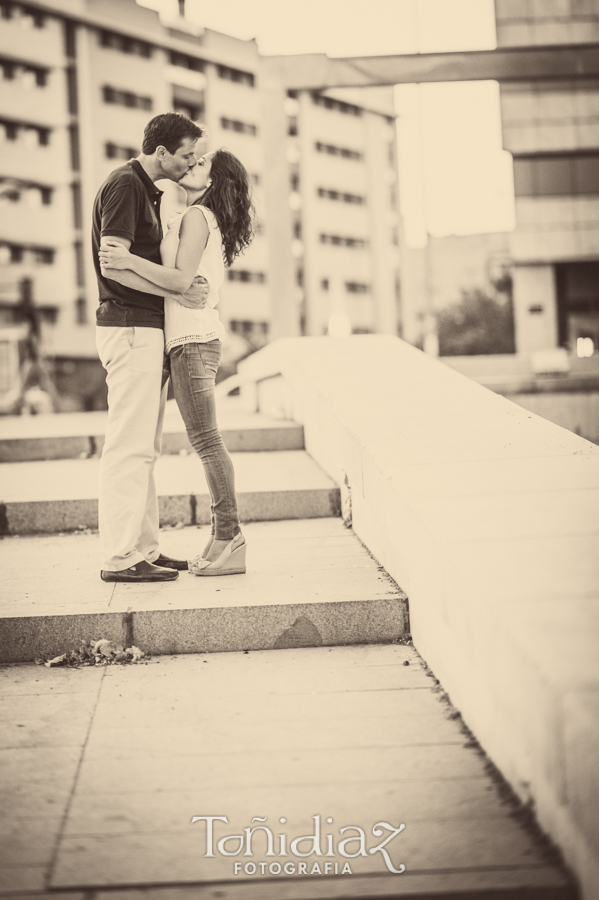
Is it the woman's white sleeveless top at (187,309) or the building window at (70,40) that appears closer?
the woman's white sleeveless top at (187,309)

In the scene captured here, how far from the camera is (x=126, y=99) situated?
177ft

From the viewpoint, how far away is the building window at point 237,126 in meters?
61.0

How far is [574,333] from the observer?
1595 centimetres

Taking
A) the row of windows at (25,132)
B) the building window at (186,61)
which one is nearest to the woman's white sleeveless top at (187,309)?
the row of windows at (25,132)

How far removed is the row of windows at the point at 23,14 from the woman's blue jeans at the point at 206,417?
167ft

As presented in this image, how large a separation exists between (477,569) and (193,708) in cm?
96

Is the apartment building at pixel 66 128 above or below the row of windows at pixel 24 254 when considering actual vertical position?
above

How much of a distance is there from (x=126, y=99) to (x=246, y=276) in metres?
13.8

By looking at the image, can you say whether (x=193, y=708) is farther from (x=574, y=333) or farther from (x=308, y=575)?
(x=574, y=333)

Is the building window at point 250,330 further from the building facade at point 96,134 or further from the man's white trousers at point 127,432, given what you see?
the man's white trousers at point 127,432

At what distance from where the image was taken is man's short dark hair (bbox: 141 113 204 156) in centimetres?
347

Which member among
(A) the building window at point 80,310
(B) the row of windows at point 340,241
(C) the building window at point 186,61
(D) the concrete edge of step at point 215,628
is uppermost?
(C) the building window at point 186,61

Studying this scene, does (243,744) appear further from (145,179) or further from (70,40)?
(70,40)

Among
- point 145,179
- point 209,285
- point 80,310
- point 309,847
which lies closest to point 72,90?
point 80,310
